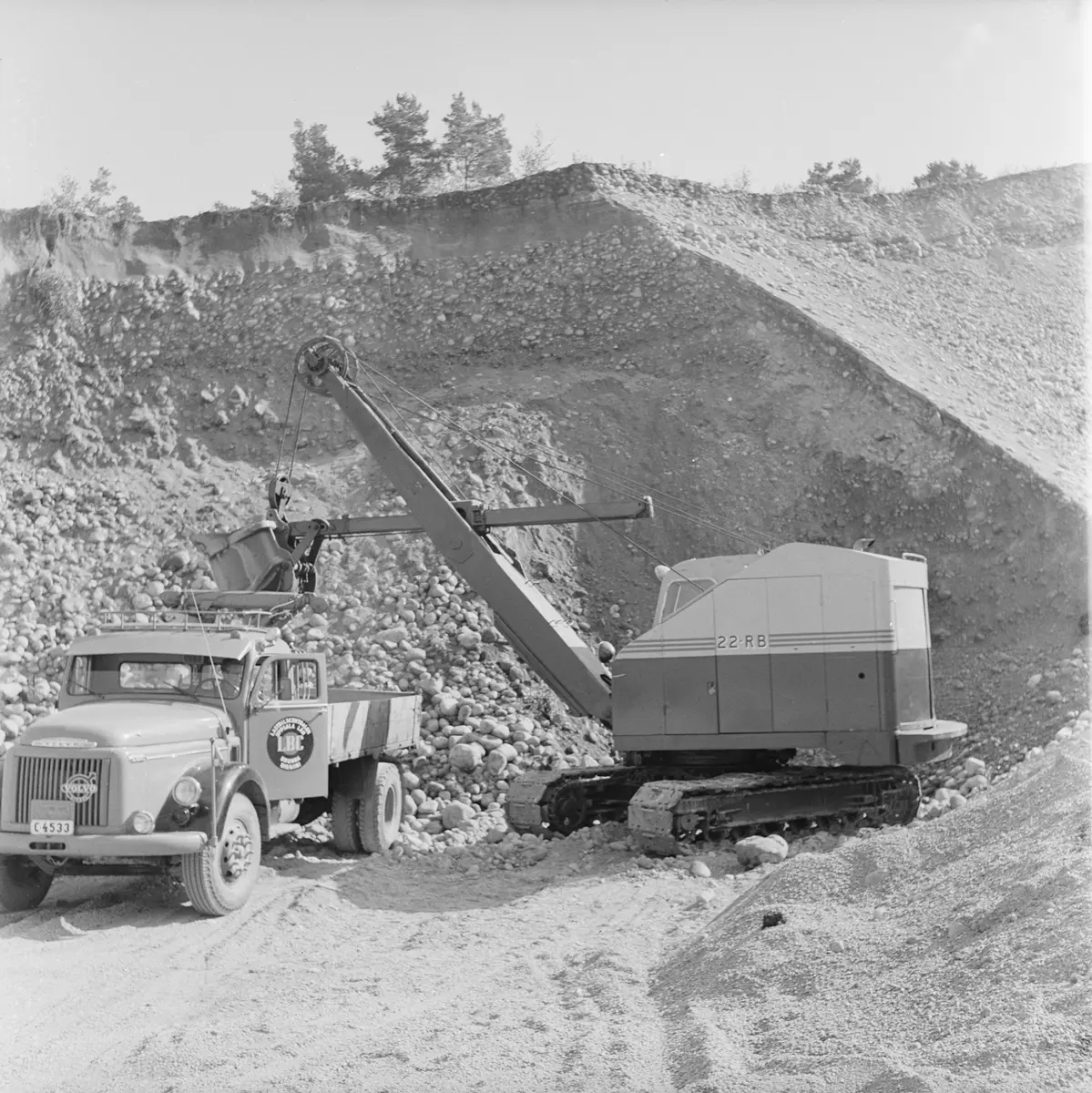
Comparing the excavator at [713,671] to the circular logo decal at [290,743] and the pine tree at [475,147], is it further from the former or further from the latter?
the pine tree at [475,147]

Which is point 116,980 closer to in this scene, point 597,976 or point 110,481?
point 597,976

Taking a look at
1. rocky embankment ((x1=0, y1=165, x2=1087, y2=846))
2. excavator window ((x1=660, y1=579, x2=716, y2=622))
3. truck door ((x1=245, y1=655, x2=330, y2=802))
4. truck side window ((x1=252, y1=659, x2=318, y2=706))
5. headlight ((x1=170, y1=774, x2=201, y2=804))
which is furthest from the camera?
rocky embankment ((x1=0, y1=165, x2=1087, y2=846))

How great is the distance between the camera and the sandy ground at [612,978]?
17.0ft

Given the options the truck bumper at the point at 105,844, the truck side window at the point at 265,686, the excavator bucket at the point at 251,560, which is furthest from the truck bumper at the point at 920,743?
the truck bumper at the point at 105,844

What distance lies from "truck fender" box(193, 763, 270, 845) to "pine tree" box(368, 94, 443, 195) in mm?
21618

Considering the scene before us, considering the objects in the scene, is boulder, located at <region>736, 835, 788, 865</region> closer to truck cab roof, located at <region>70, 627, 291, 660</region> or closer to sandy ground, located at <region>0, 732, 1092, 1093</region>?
sandy ground, located at <region>0, 732, 1092, 1093</region>

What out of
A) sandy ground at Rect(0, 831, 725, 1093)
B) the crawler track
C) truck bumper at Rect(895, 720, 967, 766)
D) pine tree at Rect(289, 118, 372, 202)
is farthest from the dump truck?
pine tree at Rect(289, 118, 372, 202)

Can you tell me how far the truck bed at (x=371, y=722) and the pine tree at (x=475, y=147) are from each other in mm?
19089

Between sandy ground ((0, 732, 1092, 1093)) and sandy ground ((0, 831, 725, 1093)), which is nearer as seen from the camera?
sandy ground ((0, 732, 1092, 1093))

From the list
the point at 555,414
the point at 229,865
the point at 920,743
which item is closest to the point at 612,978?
the point at 229,865

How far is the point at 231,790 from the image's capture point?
8.71 m

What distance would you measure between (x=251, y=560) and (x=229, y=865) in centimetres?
431

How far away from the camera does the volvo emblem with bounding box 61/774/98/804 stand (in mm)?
8219

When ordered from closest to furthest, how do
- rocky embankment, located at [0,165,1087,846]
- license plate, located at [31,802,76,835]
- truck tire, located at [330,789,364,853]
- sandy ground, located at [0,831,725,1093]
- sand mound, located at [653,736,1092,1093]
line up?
sand mound, located at [653,736,1092,1093]
sandy ground, located at [0,831,725,1093]
license plate, located at [31,802,76,835]
truck tire, located at [330,789,364,853]
rocky embankment, located at [0,165,1087,846]
